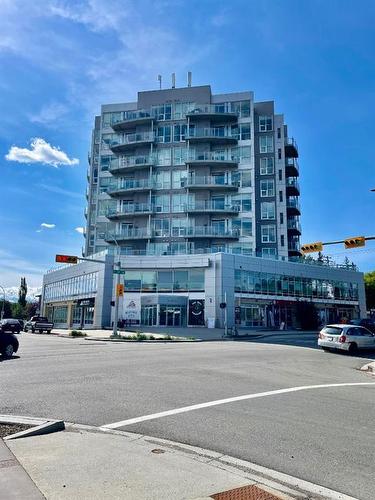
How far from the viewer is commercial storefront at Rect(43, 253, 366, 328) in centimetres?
4706

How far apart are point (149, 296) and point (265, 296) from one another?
→ 13669 millimetres

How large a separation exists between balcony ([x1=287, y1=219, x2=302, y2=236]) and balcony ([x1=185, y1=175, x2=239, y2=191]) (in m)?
9.80

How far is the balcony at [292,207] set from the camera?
6198 cm

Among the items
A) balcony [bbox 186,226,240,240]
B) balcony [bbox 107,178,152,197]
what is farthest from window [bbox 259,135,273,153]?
balcony [bbox 107,178,152,197]

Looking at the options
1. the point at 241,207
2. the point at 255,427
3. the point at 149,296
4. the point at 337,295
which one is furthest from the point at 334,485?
the point at 337,295

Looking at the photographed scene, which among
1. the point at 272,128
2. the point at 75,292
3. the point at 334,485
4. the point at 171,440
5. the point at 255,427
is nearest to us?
the point at 334,485

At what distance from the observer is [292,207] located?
204 feet

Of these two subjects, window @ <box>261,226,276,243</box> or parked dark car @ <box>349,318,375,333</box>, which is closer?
parked dark car @ <box>349,318,375,333</box>

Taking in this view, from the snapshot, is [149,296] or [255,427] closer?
[255,427]

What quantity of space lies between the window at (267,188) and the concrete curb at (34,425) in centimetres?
5565

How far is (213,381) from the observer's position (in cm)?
1147

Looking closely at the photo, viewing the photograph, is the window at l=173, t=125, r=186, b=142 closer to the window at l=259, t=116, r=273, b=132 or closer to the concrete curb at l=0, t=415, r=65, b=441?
the window at l=259, t=116, r=273, b=132

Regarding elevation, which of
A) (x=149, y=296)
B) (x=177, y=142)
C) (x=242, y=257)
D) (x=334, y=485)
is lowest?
(x=334, y=485)

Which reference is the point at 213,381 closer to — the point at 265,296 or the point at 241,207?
the point at 265,296
